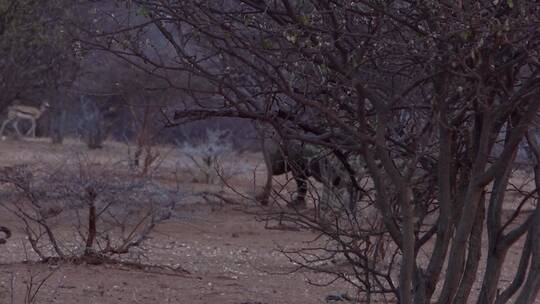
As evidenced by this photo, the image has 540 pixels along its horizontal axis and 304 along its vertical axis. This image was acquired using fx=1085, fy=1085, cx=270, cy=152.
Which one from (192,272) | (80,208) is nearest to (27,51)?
(80,208)

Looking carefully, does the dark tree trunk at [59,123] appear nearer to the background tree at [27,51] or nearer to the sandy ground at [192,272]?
the background tree at [27,51]

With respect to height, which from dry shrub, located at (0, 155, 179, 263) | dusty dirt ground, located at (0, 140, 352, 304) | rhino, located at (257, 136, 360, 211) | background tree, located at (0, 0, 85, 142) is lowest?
dusty dirt ground, located at (0, 140, 352, 304)

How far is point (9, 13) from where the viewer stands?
14172mm

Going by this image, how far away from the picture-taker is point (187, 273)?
9.64m

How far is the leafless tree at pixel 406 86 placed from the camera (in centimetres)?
442

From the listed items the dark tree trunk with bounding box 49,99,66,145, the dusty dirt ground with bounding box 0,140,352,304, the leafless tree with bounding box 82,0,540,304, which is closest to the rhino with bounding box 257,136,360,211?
the leafless tree with bounding box 82,0,540,304

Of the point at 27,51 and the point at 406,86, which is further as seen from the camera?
the point at 27,51

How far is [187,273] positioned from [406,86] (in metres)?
5.10

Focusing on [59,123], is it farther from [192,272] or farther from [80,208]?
[192,272]

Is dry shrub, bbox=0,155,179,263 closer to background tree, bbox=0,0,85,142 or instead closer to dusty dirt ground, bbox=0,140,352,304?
dusty dirt ground, bbox=0,140,352,304

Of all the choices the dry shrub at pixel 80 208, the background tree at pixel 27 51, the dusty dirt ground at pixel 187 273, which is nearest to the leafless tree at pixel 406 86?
the dusty dirt ground at pixel 187 273

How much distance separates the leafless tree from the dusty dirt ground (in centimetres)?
126

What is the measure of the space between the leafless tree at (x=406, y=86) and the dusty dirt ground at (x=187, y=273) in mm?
1258

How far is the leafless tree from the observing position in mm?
4418
